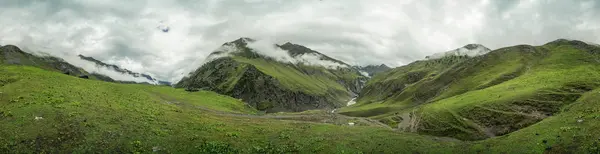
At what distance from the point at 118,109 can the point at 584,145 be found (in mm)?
60001

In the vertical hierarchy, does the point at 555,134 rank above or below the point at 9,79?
below

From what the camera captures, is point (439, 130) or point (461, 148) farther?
point (439, 130)

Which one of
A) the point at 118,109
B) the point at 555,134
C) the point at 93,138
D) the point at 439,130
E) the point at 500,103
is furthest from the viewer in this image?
the point at 500,103

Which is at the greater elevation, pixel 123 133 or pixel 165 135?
pixel 123 133

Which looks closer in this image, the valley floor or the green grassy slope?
the green grassy slope

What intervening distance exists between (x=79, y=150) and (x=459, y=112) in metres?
74.8

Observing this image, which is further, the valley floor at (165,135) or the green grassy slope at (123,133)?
the valley floor at (165,135)

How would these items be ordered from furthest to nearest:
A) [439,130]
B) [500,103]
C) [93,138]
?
[500,103], [439,130], [93,138]

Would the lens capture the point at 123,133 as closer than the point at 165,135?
Yes

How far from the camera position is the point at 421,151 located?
50625 mm

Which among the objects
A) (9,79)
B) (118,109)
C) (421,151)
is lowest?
(421,151)

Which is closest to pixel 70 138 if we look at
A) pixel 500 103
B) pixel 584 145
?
pixel 584 145

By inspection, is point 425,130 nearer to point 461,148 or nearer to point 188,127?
point 461,148

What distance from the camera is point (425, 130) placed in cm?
7544
